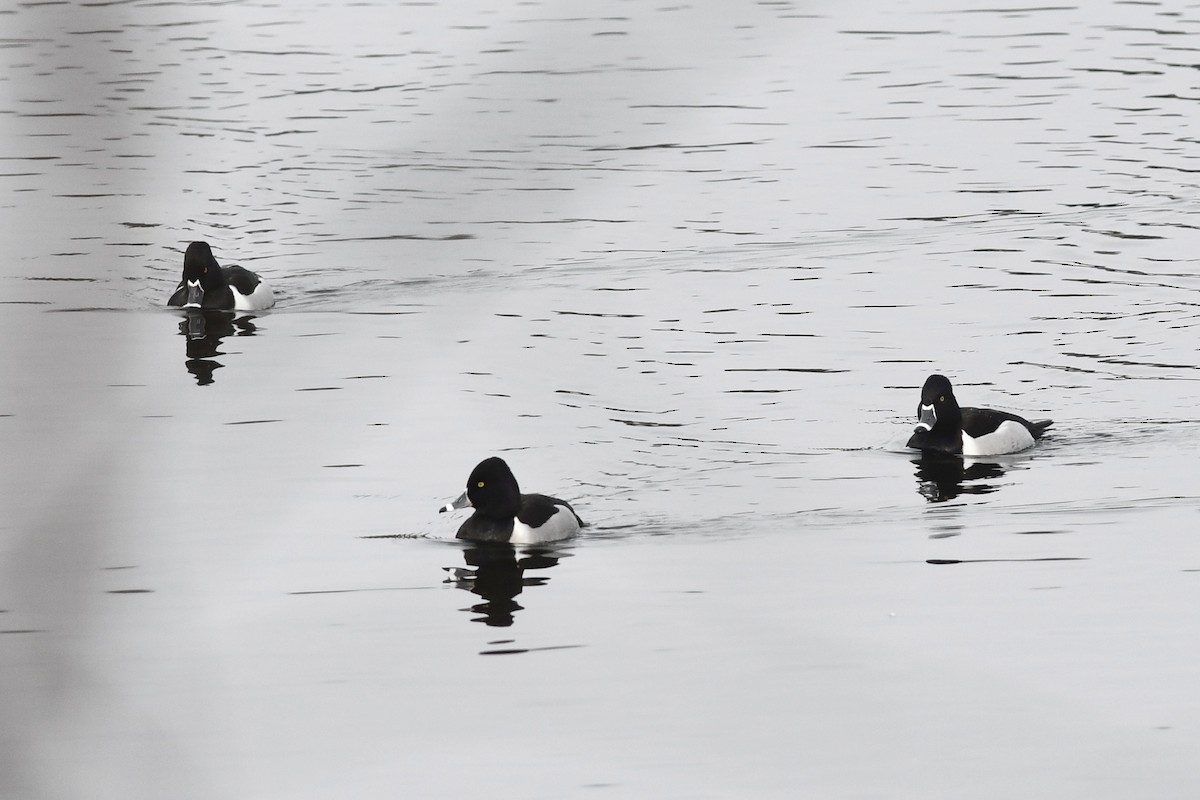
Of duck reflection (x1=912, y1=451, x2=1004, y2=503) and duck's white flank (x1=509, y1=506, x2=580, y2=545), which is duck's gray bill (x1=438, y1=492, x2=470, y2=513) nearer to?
duck's white flank (x1=509, y1=506, x2=580, y2=545)

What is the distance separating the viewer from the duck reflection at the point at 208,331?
1880 cm

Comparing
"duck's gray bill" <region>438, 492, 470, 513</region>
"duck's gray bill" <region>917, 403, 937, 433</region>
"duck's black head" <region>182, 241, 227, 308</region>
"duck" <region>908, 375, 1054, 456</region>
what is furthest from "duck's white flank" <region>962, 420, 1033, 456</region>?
"duck's black head" <region>182, 241, 227, 308</region>

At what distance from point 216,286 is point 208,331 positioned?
52 cm

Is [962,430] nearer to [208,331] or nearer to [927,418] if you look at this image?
[927,418]

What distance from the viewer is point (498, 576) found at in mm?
11914

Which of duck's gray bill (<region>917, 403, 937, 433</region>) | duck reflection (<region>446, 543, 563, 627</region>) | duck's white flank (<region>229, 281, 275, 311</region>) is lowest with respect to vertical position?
duck reflection (<region>446, 543, 563, 627</region>)

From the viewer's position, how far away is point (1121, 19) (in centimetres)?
2923

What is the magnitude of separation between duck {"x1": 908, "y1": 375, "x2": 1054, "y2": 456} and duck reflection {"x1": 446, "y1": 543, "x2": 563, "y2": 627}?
416cm

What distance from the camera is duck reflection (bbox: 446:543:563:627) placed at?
1091cm

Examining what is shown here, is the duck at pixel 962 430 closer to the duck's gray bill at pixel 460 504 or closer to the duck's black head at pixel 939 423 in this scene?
the duck's black head at pixel 939 423

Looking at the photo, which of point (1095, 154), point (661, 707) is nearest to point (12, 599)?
point (661, 707)

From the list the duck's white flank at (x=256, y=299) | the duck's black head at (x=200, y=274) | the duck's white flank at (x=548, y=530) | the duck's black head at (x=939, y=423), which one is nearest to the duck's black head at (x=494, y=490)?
the duck's white flank at (x=548, y=530)

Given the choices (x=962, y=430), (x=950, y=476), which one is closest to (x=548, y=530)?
(x=950, y=476)

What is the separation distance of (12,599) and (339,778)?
234 inches
